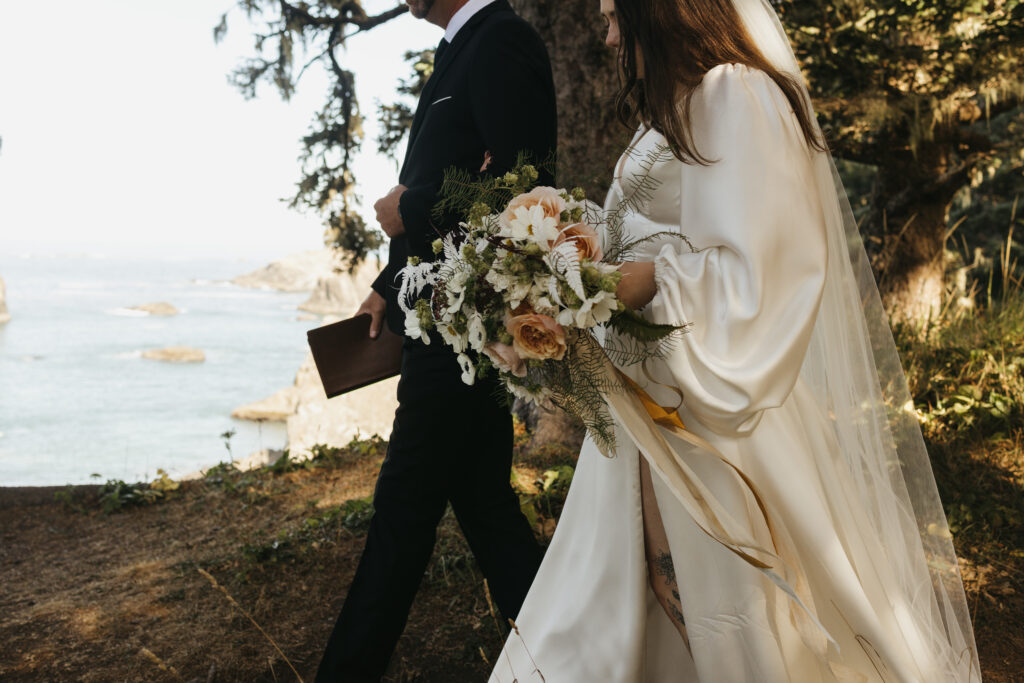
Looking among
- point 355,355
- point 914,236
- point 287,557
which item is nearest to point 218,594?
point 287,557

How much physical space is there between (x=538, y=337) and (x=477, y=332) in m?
0.13

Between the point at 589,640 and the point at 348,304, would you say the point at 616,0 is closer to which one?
the point at 589,640

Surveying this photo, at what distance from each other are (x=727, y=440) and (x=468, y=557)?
1933mm

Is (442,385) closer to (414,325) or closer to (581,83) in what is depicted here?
(414,325)

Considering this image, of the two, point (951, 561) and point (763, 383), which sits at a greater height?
point (763, 383)

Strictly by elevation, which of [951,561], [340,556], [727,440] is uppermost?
[727,440]

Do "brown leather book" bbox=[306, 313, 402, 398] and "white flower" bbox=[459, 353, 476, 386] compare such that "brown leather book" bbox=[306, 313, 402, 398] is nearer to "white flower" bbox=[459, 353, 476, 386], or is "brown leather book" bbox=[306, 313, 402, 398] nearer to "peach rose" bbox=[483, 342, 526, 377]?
"white flower" bbox=[459, 353, 476, 386]

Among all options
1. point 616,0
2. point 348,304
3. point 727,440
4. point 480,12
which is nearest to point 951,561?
point 727,440

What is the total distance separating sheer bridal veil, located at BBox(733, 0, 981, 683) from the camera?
1.95 m

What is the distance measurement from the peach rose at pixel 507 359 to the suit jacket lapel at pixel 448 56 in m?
1.06

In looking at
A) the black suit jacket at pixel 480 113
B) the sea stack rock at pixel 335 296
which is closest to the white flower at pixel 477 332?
the black suit jacket at pixel 480 113

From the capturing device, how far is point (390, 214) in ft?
7.50

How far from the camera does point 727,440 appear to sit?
5.64ft

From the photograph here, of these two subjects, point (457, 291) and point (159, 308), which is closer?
point (457, 291)
